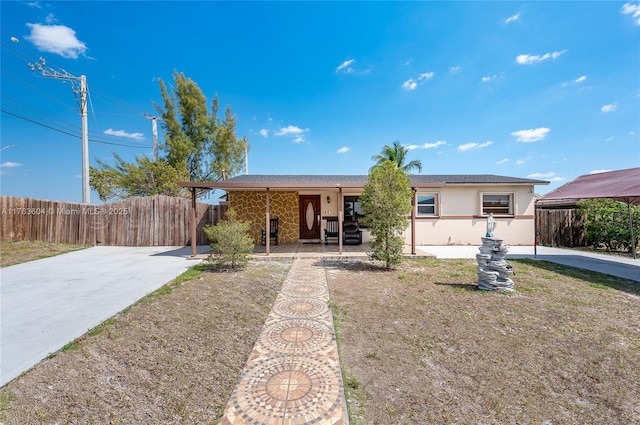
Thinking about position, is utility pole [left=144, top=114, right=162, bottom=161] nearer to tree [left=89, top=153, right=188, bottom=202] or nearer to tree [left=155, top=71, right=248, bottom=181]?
tree [left=155, top=71, right=248, bottom=181]

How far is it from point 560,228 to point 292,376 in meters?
14.8

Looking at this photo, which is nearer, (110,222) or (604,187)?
(604,187)

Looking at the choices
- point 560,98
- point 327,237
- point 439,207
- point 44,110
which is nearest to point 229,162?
point 44,110

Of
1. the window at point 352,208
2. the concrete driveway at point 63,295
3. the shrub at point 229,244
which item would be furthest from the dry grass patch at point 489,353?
the window at point 352,208

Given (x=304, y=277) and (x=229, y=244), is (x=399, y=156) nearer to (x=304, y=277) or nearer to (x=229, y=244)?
(x=304, y=277)

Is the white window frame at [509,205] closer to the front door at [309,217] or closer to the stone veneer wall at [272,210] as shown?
the front door at [309,217]

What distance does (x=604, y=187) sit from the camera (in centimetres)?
764

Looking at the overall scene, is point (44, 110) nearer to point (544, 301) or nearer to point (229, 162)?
point (229, 162)

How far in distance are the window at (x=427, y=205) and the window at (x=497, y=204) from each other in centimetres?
219

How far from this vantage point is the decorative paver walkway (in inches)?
74.9

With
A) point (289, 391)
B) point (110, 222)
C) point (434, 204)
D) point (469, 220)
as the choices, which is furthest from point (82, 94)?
point (469, 220)

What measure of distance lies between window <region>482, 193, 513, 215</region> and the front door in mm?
7594

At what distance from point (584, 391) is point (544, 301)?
2849mm

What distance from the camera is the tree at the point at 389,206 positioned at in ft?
22.2
